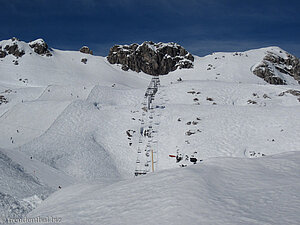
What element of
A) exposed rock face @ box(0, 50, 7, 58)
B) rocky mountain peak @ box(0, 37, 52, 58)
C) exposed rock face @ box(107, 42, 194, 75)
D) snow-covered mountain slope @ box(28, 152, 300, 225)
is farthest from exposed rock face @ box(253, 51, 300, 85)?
exposed rock face @ box(0, 50, 7, 58)

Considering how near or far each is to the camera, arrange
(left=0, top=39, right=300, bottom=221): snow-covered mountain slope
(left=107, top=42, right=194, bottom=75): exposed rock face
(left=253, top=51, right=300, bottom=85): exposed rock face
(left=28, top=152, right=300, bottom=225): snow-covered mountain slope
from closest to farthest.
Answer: (left=28, top=152, right=300, bottom=225): snow-covered mountain slope
(left=0, top=39, right=300, bottom=221): snow-covered mountain slope
(left=253, top=51, right=300, bottom=85): exposed rock face
(left=107, top=42, right=194, bottom=75): exposed rock face

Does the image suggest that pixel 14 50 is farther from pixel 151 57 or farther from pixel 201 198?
pixel 201 198

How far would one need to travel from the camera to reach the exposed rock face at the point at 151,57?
7894cm

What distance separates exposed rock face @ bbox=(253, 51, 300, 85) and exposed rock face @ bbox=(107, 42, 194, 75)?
73.8ft

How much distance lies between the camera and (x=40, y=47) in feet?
247

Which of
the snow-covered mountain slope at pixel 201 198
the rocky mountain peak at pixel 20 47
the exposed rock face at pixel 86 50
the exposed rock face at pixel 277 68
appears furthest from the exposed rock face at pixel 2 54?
the snow-covered mountain slope at pixel 201 198

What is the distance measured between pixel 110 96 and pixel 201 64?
45.8 m

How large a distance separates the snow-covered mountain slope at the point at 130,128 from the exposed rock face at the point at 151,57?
128ft

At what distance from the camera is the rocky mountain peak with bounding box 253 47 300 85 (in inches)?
2446

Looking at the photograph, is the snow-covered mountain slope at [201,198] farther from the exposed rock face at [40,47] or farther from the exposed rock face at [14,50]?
the exposed rock face at [40,47]

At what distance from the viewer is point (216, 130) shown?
25.1m

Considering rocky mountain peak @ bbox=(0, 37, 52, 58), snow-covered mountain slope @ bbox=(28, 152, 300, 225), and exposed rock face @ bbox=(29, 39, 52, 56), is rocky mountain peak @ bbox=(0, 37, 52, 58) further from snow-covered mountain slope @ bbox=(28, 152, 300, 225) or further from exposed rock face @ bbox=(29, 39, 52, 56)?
snow-covered mountain slope @ bbox=(28, 152, 300, 225)

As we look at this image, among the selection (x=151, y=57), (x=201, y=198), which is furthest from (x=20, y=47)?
(x=201, y=198)

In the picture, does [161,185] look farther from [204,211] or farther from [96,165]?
[96,165]
